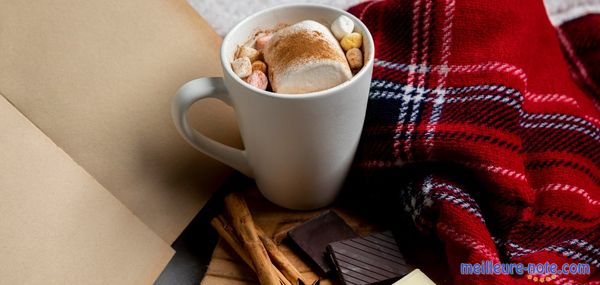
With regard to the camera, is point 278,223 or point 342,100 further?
point 278,223

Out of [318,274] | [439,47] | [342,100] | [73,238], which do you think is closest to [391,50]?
[439,47]

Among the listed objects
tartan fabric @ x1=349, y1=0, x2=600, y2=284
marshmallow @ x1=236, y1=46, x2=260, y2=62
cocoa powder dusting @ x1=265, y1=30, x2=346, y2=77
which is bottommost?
tartan fabric @ x1=349, y1=0, x2=600, y2=284

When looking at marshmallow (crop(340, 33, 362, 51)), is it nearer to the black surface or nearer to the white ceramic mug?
the white ceramic mug

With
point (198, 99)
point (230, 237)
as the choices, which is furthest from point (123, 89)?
point (230, 237)

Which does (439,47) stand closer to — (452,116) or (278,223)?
(452,116)

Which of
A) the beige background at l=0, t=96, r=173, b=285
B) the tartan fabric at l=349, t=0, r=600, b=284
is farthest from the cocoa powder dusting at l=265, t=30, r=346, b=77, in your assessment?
the beige background at l=0, t=96, r=173, b=285
